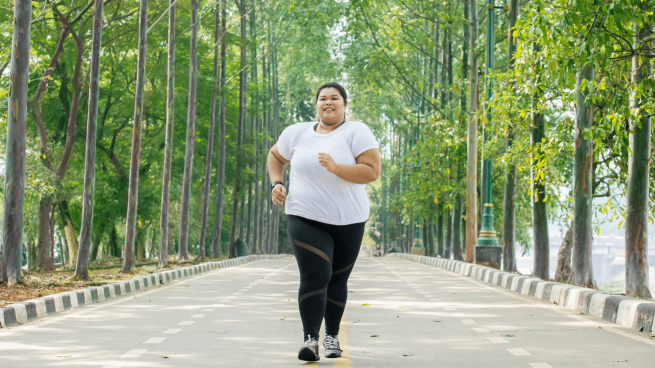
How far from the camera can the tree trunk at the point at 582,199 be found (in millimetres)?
14789

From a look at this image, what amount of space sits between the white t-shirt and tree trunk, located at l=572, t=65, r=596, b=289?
9.81 m

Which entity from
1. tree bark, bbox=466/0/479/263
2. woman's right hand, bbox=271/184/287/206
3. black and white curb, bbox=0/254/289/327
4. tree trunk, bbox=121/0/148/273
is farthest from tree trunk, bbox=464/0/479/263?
woman's right hand, bbox=271/184/287/206

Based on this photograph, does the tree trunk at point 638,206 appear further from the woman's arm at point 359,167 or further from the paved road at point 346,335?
the woman's arm at point 359,167

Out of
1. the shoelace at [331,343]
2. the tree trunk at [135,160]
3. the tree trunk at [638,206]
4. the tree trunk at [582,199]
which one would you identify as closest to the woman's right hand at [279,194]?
the shoelace at [331,343]

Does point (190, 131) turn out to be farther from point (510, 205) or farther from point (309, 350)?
point (309, 350)

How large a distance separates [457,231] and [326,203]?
26.7 m

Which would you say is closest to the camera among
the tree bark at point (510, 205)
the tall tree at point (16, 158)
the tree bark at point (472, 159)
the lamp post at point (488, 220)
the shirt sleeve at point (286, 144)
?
the shirt sleeve at point (286, 144)

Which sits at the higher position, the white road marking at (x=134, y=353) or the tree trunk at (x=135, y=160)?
the tree trunk at (x=135, y=160)

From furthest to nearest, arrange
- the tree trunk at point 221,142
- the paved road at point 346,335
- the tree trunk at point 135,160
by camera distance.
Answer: the tree trunk at point 221,142 → the tree trunk at point 135,160 → the paved road at point 346,335

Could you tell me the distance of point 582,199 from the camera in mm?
14953

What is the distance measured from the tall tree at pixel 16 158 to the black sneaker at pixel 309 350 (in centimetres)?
746

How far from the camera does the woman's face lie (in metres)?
6.05

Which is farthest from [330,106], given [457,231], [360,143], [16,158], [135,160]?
[457,231]

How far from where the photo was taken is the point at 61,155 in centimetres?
2578
